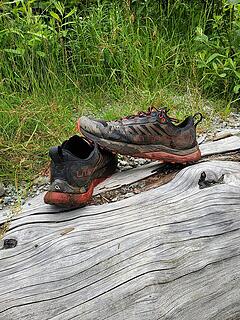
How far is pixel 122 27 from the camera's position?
485cm

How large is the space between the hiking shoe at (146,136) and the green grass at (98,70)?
2.98ft

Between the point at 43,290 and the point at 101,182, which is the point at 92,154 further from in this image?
the point at 43,290

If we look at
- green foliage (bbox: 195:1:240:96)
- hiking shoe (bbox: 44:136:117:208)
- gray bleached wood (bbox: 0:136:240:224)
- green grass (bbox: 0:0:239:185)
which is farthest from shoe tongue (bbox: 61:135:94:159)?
green foliage (bbox: 195:1:240:96)

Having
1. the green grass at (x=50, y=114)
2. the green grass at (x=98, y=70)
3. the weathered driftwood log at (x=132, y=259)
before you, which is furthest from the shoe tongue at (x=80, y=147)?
the green grass at (x=98, y=70)

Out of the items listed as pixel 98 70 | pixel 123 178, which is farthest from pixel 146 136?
pixel 98 70

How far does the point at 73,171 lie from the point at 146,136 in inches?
19.7

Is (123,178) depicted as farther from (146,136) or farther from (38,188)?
(38,188)

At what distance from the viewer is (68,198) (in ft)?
9.02

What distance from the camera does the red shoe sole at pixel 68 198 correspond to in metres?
2.73

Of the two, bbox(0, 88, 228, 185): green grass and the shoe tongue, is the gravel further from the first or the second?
the shoe tongue

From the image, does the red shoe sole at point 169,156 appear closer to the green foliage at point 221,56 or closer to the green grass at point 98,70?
the green grass at point 98,70

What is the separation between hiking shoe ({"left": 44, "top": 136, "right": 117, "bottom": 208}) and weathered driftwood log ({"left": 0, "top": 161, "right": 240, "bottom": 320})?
0.33 feet

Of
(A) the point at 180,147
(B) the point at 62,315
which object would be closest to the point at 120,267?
(B) the point at 62,315

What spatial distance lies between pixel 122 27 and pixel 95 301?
9.98 ft
